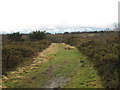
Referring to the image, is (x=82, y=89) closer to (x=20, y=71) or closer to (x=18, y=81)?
(x=18, y=81)

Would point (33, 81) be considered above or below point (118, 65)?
below

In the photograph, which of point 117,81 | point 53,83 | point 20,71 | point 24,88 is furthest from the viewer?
point 20,71

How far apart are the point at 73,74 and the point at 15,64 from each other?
5292 millimetres

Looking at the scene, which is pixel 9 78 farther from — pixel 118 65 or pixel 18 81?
pixel 118 65

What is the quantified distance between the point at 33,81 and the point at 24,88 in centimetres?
135

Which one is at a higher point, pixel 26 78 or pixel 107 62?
pixel 107 62

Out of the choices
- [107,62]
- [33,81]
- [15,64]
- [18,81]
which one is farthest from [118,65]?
[15,64]

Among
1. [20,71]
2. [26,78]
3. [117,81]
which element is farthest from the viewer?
[20,71]

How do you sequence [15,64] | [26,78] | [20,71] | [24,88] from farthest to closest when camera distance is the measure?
[15,64]
[20,71]
[26,78]
[24,88]

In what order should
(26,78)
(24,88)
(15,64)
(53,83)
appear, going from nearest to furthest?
(24,88) < (53,83) < (26,78) < (15,64)

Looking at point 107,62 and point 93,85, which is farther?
point 107,62

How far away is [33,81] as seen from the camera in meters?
10.5

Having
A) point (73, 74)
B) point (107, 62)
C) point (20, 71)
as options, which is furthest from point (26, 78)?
point (107, 62)

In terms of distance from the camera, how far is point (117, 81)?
850 centimetres
